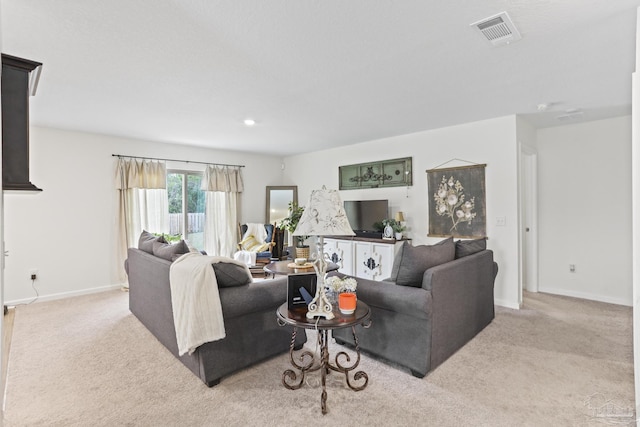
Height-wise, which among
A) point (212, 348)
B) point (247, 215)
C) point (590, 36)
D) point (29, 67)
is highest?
point (590, 36)

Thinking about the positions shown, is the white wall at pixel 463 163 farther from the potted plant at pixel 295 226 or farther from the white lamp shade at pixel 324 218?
the white lamp shade at pixel 324 218

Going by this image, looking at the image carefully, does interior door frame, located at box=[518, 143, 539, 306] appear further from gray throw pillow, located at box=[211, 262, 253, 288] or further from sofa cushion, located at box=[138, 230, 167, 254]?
sofa cushion, located at box=[138, 230, 167, 254]

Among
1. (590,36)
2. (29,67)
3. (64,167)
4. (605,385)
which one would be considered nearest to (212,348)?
(29,67)

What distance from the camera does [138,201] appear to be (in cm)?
517

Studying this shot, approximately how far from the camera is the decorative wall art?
5078mm

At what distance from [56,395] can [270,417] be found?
151 centimetres

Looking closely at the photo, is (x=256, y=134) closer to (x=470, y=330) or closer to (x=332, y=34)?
(x=332, y=34)

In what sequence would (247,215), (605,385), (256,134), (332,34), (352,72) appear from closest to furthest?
(332,34), (605,385), (352,72), (256,134), (247,215)

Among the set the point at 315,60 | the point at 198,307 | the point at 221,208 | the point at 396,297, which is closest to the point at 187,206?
the point at 221,208

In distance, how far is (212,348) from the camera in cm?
225

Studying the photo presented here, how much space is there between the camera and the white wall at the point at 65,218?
424 centimetres

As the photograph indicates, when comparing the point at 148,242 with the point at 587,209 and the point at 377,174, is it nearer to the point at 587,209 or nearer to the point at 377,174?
the point at 377,174

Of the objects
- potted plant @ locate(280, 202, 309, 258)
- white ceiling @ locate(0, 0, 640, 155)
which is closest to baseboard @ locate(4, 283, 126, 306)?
white ceiling @ locate(0, 0, 640, 155)

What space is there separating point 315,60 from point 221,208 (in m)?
4.33
